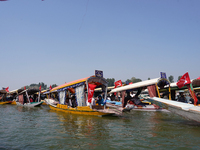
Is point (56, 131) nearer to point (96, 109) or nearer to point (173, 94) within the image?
point (96, 109)

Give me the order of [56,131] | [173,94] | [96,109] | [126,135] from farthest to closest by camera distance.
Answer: [173,94]
[96,109]
[56,131]
[126,135]

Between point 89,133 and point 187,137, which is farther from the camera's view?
point 89,133

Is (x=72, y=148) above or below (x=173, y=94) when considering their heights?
below

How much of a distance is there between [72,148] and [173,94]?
1634 cm

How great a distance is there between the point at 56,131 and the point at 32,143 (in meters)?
1.91

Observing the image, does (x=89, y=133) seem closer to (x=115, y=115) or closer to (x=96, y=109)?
(x=96, y=109)

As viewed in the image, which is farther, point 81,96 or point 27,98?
point 27,98

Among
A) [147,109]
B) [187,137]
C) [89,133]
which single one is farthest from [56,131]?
[147,109]

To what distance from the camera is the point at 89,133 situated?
805cm

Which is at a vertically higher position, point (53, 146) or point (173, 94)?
point (173, 94)

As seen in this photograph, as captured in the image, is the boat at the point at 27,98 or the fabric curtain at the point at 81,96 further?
the boat at the point at 27,98

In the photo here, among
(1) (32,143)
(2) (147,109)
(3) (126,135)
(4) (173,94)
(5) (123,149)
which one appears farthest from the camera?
(4) (173,94)

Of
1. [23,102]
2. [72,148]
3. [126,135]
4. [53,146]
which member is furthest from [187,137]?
[23,102]

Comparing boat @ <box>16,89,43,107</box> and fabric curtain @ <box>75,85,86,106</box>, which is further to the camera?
boat @ <box>16,89,43,107</box>
